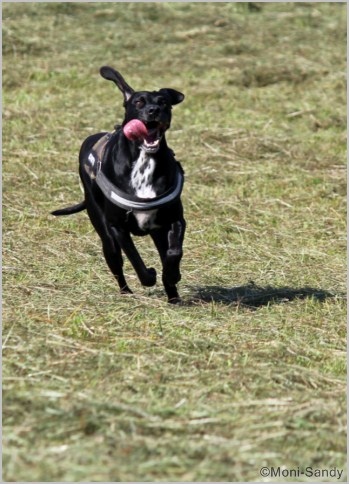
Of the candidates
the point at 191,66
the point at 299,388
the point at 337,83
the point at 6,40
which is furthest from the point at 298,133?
the point at 299,388

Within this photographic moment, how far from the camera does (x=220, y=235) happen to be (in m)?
9.92

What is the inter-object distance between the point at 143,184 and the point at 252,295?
1.26 meters

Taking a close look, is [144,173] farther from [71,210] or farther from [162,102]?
[71,210]

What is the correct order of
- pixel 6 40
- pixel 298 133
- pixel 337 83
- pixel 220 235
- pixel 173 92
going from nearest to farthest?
pixel 173 92 → pixel 220 235 → pixel 298 133 → pixel 337 83 → pixel 6 40

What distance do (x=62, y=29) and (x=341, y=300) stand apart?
10451mm

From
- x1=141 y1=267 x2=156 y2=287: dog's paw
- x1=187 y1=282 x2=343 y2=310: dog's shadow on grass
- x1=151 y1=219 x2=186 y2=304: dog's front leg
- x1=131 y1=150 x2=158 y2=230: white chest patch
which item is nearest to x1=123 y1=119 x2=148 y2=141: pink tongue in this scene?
x1=131 y1=150 x2=158 y2=230: white chest patch

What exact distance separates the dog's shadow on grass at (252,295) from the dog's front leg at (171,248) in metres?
0.27

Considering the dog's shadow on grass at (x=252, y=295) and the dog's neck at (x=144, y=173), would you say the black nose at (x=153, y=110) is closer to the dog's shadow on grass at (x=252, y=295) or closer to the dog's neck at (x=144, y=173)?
the dog's neck at (x=144, y=173)

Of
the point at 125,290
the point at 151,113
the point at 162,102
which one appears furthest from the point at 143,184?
the point at 125,290

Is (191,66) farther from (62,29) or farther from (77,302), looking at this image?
(77,302)

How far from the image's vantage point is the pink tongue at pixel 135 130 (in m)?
7.35

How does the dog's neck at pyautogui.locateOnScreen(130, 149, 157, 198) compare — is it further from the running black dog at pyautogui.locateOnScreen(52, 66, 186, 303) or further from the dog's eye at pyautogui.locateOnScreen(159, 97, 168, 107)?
the dog's eye at pyautogui.locateOnScreen(159, 97, 168, 107)

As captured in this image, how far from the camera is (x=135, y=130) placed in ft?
24.1

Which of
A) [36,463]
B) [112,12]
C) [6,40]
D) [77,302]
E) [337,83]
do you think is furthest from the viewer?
[112,12]
